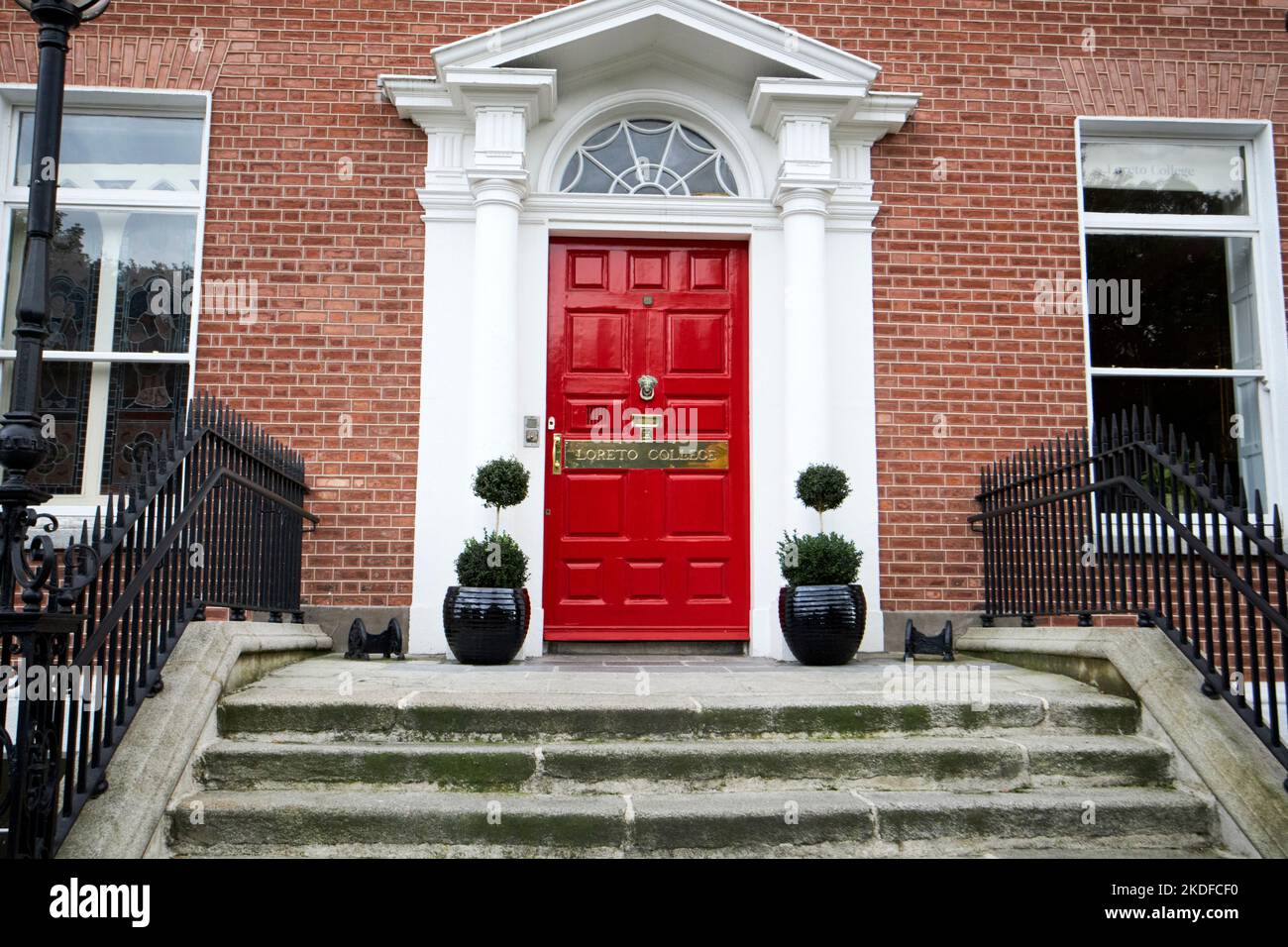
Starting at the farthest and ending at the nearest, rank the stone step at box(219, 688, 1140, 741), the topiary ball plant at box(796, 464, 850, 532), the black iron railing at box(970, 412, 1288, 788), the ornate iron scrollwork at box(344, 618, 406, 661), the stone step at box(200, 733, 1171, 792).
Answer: the topiary ball plant at box(796, 464, 850, 532) < the ornate iron scrollwork at box(344, 618, 406, 661) < the stone step at box(219, 688, 1140, 741) < the black iron railing at box(970, 412, 1288, 788) < the stone step at box(200, 733, 1171, 792)

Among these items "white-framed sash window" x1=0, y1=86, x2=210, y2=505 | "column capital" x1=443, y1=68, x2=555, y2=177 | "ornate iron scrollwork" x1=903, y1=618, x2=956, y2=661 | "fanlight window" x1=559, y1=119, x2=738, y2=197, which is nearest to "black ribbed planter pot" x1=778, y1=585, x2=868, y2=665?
"ornate iron scrollwork" x1=903, y1=618, x2=956, y2=661

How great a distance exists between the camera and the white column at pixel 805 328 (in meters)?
6.32

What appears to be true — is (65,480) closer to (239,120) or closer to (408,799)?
(239,120)

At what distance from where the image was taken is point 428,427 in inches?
255

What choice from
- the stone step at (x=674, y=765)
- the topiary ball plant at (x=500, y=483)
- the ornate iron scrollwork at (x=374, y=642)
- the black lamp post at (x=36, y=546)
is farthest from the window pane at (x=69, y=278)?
the stone step at (x=674, y=765)

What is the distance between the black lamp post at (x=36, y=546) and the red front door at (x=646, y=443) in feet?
11.5

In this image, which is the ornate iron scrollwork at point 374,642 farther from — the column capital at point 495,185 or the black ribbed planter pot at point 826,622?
the column capital at point 495,185

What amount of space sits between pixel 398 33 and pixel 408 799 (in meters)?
5.25

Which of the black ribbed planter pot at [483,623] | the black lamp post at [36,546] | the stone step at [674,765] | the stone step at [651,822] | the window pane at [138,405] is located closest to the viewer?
the black lamp post at [36,546]

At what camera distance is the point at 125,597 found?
3.62 metres

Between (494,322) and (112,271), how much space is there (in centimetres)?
259

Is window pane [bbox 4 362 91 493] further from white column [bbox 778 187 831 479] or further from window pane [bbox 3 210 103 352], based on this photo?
white column [bbox 778 187 831 479]

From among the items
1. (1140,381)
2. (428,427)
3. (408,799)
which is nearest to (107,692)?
(408,799)

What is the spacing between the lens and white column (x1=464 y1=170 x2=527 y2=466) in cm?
621
